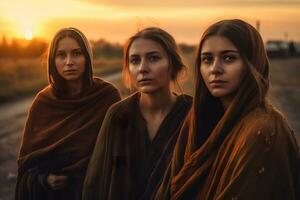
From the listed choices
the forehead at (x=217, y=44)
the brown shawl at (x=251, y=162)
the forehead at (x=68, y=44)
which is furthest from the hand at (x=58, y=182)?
the forehead at (x=217, y=44)

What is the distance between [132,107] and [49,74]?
2.88 feet

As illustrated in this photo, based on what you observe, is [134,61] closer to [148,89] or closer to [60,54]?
[148,89]

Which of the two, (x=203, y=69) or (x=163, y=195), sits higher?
(x=203, y=69)

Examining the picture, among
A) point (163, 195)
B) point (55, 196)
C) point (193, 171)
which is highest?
point (193, 171)

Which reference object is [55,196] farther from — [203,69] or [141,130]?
[203,69]

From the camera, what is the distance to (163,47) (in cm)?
338

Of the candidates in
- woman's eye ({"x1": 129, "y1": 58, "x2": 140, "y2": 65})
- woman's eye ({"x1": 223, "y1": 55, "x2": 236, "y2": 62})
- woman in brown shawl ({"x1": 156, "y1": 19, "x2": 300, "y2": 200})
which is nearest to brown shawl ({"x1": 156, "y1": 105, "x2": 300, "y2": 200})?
woman in brown shawl ({"x1": 156, "y1": 19, "x2": 300, "y2": 200})

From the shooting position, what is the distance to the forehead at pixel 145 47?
11.0 ft

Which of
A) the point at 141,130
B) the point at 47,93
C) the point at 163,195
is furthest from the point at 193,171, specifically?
the point at 47,93

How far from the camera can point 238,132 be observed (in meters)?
2.49

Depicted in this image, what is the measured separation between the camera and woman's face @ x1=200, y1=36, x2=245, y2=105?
256 centimetres

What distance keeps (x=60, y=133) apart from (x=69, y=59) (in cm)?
57

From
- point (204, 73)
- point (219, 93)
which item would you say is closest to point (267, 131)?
point (219, 93)

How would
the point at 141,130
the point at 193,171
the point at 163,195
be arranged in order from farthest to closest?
the point at 141,130 → the point at 163,195 → the point at 193,171
